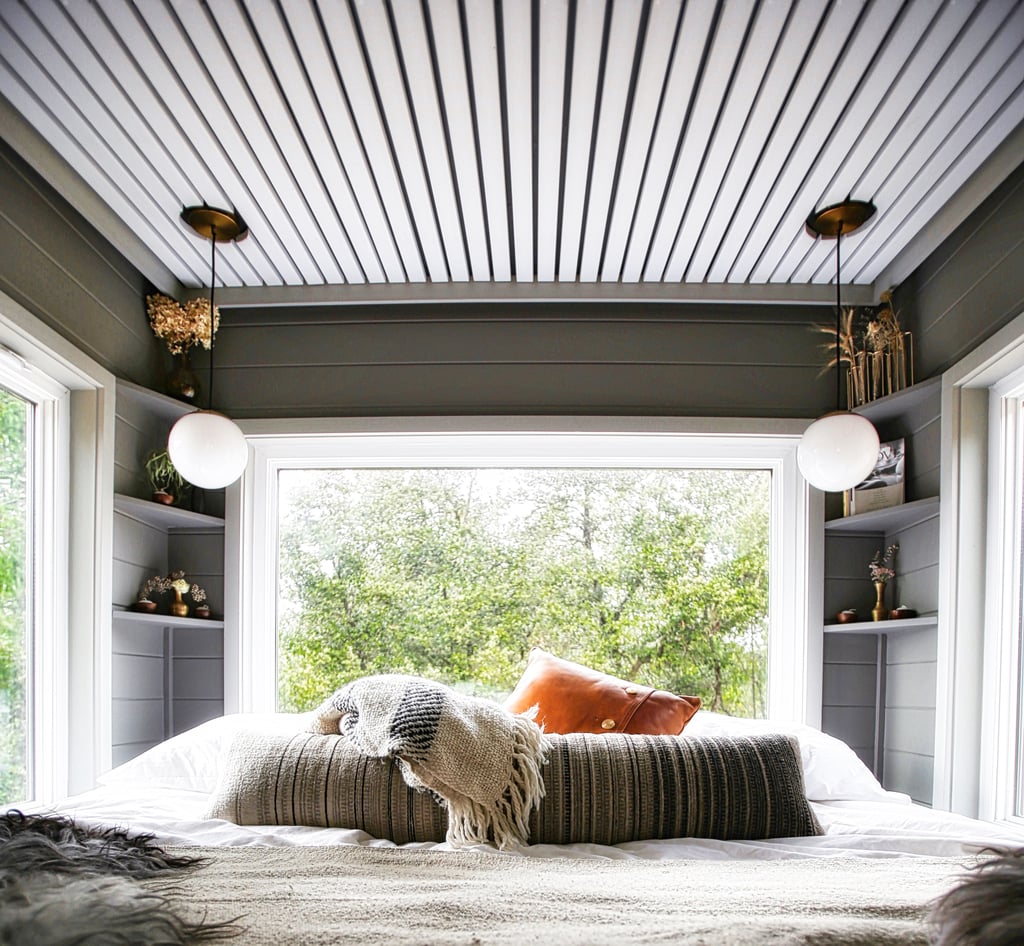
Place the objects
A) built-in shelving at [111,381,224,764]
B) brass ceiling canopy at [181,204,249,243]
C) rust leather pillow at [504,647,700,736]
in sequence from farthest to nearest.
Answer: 1. built-in shelving at [111,381,224,764]
2. brass ceiling canopy at [181,204,249,243]
3. rust leather pillow at [504,647,700,736]

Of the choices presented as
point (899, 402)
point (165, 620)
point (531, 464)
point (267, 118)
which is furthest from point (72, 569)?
point (899, 402)

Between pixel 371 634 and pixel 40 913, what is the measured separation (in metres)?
2.38

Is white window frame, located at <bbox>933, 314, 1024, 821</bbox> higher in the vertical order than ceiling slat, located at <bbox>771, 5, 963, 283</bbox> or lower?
lower

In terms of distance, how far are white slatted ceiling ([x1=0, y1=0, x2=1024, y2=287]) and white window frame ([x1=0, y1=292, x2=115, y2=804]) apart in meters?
0.55

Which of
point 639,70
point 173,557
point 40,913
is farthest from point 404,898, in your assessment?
point 173,557

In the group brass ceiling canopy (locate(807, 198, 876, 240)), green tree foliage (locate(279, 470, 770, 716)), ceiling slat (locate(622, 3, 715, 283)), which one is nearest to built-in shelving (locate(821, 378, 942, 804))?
green tree foliage (locate(279, 470, 770, 716))

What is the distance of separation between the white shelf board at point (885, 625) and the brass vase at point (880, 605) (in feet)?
0.08

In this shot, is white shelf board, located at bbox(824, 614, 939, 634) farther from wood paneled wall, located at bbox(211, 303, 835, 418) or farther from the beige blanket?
the beige blanket

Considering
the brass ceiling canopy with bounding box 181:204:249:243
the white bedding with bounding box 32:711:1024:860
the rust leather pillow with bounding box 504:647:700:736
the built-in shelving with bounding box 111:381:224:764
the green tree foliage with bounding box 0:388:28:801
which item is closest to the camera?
the white bedding with bounding box 32:711:1024:860

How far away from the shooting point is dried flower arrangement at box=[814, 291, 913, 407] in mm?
2895

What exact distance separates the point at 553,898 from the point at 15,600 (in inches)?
73.3

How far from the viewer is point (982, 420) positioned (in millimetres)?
2498

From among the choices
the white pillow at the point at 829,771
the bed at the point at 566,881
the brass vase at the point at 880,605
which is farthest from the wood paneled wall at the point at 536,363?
the bed at the point at 566,881

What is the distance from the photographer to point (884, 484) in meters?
2.92
